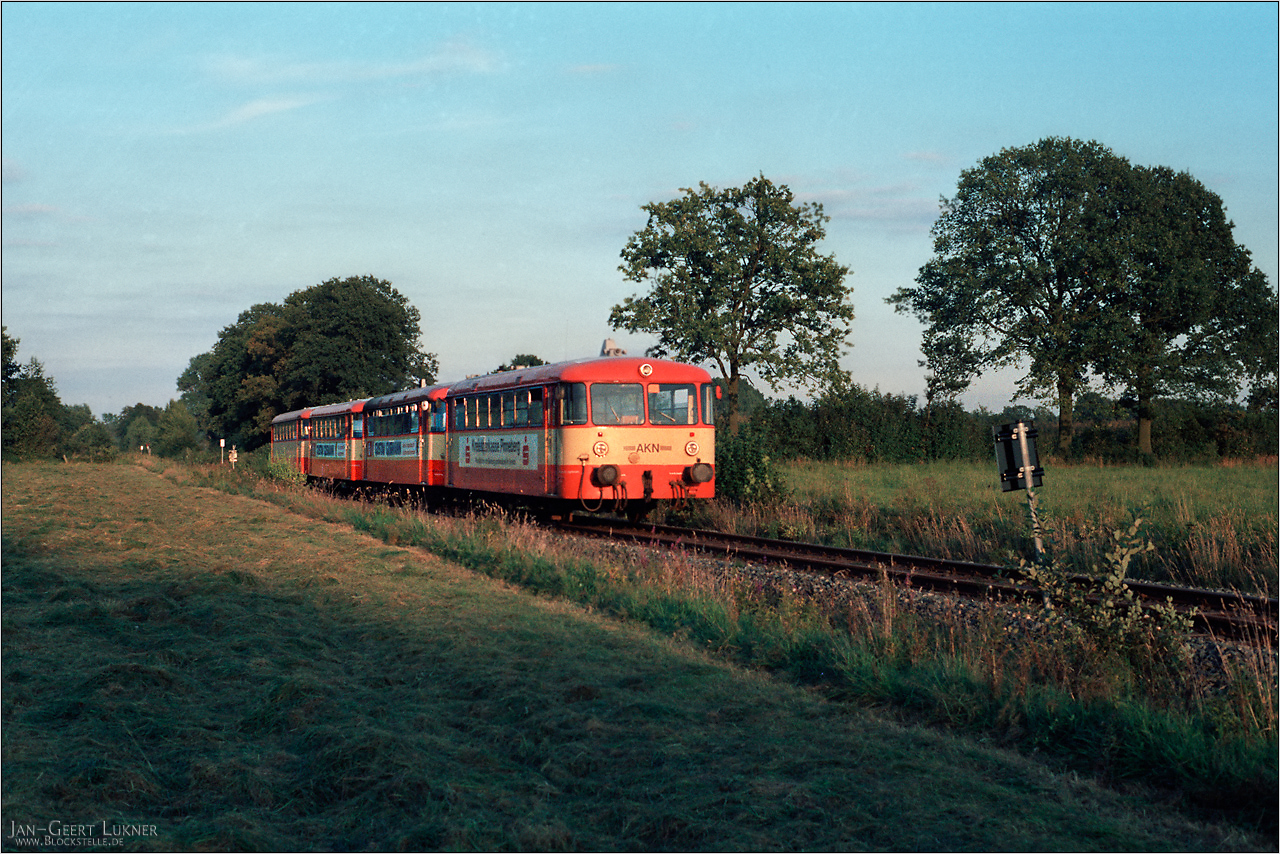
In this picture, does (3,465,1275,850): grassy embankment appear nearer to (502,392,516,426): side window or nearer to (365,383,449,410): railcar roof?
(502,392,516,426): side window

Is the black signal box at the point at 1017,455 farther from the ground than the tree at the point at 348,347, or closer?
closer

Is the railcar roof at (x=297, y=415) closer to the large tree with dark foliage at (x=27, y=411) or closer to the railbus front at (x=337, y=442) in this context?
the railbus front at (x=337, y=442)

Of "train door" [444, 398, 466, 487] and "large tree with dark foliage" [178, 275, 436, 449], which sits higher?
"large tree with dark foliage" [178, 275, 436, 449]

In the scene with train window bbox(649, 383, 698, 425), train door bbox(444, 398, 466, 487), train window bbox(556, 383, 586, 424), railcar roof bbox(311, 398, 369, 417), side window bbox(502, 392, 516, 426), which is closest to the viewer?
train window bbox(556, 383, 586, 424)

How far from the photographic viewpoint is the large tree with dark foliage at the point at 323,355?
2506 inches

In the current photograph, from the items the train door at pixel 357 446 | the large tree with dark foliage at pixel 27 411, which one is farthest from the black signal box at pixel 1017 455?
the large tree with dark foliage at pixel 27 411

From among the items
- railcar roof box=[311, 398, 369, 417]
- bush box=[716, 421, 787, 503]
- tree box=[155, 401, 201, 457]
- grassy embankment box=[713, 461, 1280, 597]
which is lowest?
grassy embankment box=[713, 461, 1280, 597]

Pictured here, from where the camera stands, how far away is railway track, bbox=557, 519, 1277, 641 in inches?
374

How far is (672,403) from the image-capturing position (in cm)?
1953

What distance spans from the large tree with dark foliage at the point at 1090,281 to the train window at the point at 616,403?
24153 mm

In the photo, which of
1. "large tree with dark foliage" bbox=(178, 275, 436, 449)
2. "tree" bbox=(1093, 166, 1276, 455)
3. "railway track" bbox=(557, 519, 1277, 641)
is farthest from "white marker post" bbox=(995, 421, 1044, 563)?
"large tree with dark foliage" bbox=(178, 275, 436, 449)

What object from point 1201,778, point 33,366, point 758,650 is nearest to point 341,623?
point 758,650

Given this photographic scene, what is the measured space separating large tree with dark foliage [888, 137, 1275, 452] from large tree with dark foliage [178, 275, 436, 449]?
34690 millimetres

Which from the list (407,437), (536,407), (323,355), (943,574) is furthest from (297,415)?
(943,574)
